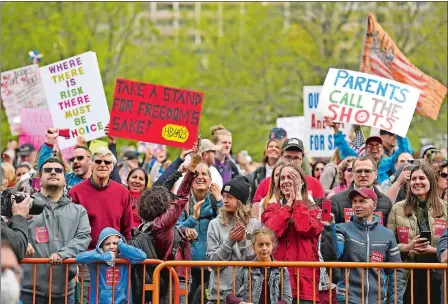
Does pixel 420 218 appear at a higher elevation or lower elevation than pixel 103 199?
lower

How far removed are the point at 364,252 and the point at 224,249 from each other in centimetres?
127

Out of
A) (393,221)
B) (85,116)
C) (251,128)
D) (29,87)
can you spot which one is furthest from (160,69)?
(393,221)

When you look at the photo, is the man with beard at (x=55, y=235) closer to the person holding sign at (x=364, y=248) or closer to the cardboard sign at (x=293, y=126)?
the person holding sign at (x=364, y=248)

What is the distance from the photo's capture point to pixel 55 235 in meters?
11.5

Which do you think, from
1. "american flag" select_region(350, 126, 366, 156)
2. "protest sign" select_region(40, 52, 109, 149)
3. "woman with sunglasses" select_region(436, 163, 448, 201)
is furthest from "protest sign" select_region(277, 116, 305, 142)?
"woman with sunglasses" select_region(436, 163, 448, 201)

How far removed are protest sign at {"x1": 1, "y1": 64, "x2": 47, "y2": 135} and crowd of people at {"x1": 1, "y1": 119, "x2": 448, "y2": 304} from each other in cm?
804

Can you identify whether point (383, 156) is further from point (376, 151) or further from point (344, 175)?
point (344, 175)

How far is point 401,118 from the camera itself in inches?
594

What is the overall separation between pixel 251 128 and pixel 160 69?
367cm

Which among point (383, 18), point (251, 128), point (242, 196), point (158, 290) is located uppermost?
point (383, 18)

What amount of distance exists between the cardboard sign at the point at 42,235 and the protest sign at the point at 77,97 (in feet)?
13.6

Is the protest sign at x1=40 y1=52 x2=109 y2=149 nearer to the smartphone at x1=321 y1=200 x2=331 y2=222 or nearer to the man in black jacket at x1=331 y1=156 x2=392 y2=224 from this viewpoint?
the man in black jacket at x1=331 y1=156 x2=392 y2=224

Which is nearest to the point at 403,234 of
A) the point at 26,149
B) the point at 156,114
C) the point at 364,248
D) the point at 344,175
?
the point at 364,248

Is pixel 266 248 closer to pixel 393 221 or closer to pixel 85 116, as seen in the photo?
pixel 393 221
